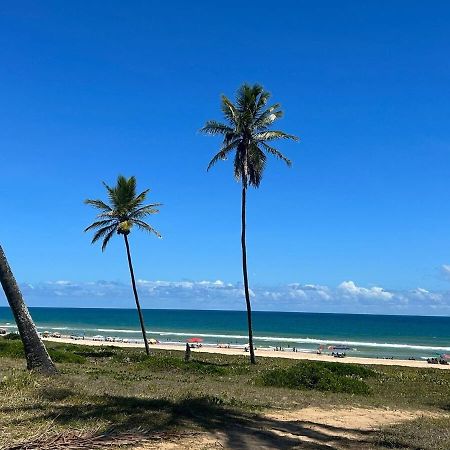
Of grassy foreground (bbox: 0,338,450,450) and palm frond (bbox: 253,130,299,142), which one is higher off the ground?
palm frond (bbox: 253,130,299,142)

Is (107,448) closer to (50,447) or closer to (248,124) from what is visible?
(50,447)

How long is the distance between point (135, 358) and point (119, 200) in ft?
38.3

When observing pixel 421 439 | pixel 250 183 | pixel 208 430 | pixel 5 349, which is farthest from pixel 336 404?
pixel 5 349

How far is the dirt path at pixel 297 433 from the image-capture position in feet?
28.0

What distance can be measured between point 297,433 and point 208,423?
170 cm

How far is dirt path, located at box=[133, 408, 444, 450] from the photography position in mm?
8547

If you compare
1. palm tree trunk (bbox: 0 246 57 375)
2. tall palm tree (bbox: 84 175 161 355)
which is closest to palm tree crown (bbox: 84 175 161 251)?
tall palm tree (bbox: 84 175 161 355)

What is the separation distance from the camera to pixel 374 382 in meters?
23.5

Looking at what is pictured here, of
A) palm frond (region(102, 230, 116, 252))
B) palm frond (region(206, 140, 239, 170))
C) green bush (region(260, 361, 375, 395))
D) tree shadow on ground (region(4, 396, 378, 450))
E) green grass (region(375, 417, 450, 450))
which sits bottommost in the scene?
green grass (region(375, 417, 450, 450))

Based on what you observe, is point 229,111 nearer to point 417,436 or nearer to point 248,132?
point 248,132

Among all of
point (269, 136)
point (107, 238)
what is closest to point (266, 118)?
point (269, 136)

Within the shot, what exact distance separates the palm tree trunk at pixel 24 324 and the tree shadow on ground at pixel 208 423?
5.56m

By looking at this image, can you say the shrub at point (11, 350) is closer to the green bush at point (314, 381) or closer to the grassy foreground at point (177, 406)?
the grassy foreground at point (177, 406)

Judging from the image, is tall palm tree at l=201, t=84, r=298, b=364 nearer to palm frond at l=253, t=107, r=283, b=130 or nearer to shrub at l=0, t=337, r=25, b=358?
palm frond at l=253, t=107, r=283, b=130
